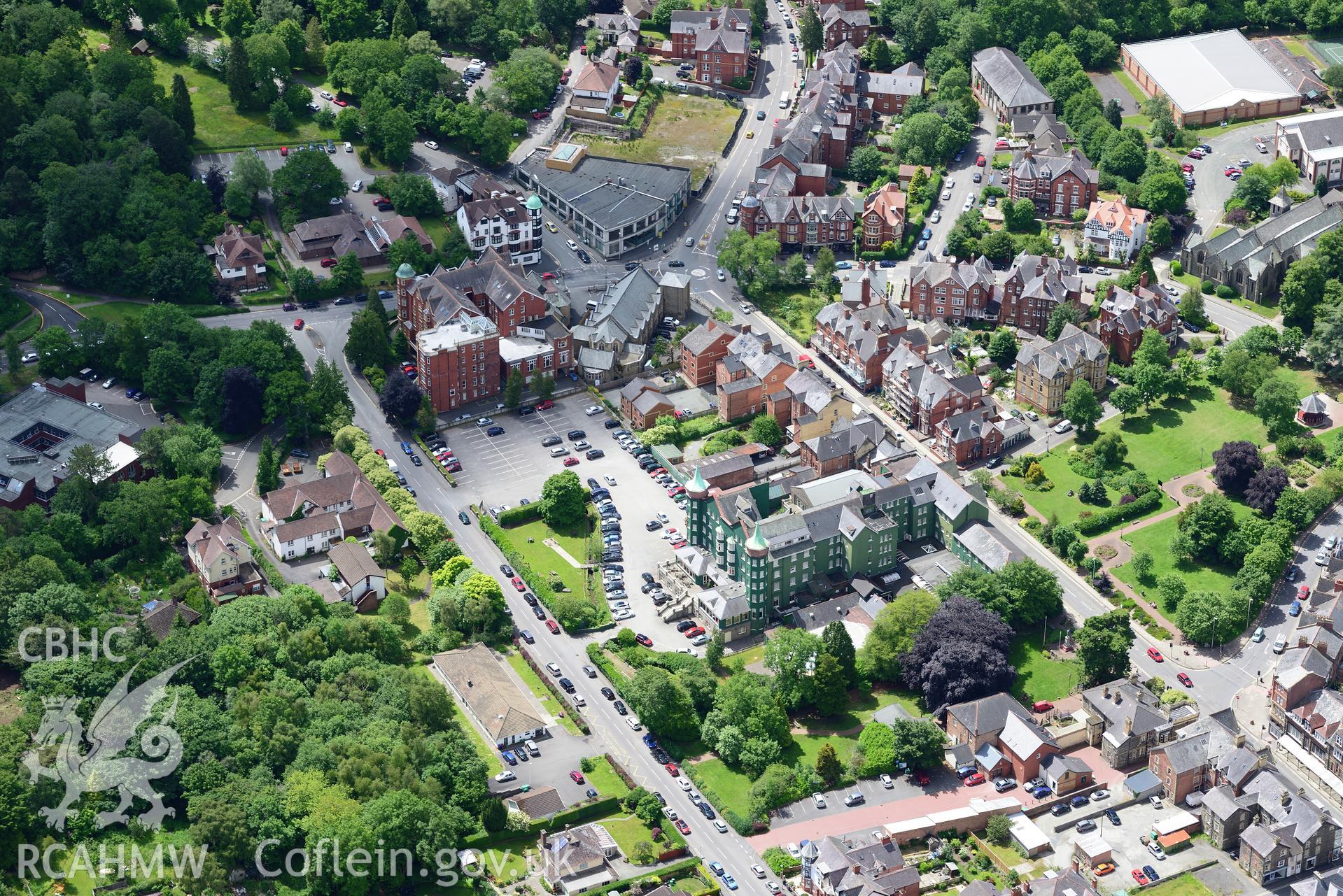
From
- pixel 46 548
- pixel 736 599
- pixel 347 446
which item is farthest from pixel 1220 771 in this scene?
pixel 46 548

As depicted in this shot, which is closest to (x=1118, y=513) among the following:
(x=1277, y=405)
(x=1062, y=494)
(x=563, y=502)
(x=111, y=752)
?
(x=1062, y=494)

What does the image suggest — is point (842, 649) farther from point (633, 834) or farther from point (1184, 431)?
point (1184, 431)

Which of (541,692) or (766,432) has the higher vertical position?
(766,432)

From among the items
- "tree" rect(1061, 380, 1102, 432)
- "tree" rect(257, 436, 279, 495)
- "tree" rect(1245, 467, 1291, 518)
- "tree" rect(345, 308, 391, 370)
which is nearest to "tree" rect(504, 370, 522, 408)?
"tree" rect(345, 308, 391, 370)

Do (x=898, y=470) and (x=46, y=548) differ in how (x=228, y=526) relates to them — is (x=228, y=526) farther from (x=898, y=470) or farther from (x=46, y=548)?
(x=898, y=470)

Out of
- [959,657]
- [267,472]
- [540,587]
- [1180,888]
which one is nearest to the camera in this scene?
[1180,888]

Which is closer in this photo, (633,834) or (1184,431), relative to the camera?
(633,834)

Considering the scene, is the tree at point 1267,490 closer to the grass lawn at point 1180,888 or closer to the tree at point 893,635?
the tree at point 893,635
